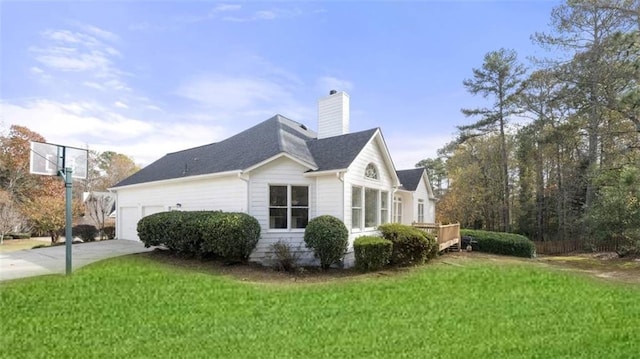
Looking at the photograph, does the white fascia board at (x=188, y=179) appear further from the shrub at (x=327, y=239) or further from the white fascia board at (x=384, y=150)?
the white fascia board at (x=384, y=150)

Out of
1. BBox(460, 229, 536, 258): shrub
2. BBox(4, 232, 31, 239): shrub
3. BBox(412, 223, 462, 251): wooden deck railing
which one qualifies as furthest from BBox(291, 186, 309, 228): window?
BBox(4, 232, 31, 239): shrub

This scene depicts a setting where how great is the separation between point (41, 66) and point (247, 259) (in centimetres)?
916

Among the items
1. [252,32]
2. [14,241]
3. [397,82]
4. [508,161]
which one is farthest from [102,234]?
[508,161]

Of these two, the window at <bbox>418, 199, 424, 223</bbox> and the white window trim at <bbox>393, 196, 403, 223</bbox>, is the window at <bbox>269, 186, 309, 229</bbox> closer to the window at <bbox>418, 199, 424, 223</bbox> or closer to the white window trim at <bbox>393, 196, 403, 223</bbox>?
the white window trim at <bbox>393, 196, 403, 223</bbox>

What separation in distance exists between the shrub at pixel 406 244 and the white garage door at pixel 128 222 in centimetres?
1337

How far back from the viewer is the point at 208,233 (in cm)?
1120

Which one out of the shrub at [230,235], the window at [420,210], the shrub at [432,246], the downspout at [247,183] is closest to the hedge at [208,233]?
the shrub at [230,235]

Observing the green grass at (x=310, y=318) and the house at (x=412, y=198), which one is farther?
the house at (x=412, y=198)

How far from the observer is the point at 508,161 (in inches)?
1153

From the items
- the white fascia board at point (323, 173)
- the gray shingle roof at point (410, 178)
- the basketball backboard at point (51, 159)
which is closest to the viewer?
the basketball backboard at point (51, 159)

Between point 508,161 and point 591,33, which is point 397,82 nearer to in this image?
point 591,33

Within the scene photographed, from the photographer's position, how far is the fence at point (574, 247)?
749 inches

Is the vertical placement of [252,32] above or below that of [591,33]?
below

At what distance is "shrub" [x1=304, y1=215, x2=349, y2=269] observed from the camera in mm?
11219
